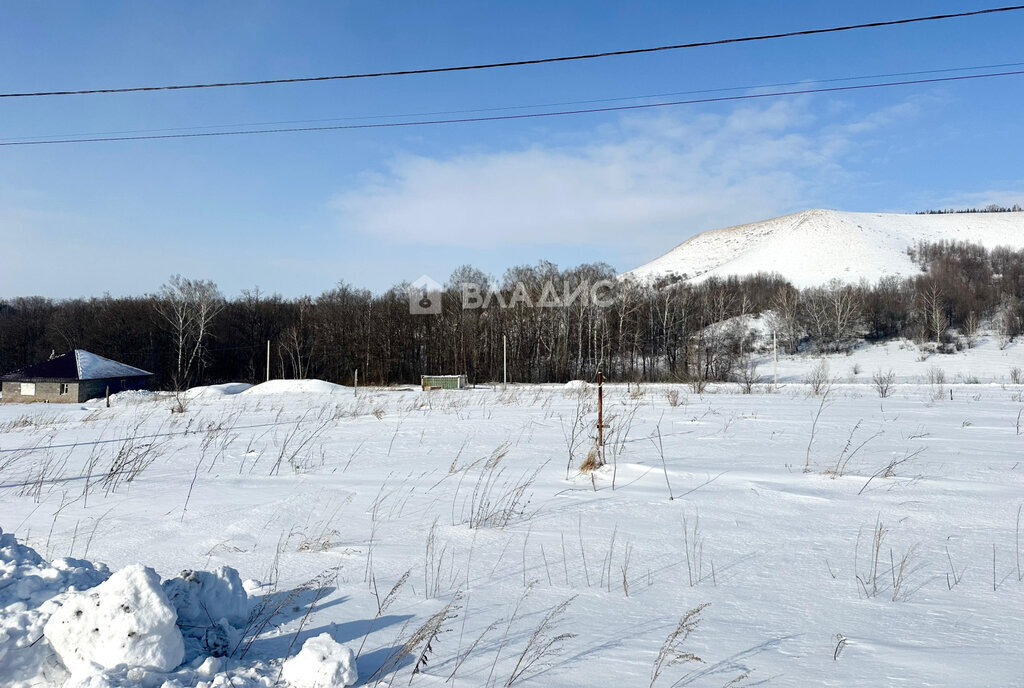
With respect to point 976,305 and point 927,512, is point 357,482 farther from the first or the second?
point 976,305

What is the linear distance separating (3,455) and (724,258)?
99.0 meters

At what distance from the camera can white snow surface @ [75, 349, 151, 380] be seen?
1479 inches

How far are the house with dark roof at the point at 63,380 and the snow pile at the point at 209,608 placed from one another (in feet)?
139

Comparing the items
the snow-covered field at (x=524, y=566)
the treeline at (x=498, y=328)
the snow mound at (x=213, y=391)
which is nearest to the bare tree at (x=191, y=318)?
the treeline at (x=498, y=328)

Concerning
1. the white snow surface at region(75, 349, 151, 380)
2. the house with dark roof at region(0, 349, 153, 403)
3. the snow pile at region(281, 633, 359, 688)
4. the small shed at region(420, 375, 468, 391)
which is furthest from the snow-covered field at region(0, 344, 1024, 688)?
the white snow surface at region(75, 349, 151, 380)

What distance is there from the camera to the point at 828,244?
8300cm

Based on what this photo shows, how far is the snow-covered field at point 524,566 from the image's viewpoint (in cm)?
188

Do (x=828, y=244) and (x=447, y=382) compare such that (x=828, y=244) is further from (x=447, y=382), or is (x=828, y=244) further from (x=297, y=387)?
(x=297, y=387)

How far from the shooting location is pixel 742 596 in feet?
8.57

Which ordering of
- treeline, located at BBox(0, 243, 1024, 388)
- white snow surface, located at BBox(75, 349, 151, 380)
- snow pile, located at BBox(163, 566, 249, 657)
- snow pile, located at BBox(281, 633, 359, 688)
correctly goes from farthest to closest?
treeline, located at BBox(0, 243, 1024, 388) → white snow surface, located at BBox(75, 349, 151, 380) → snow pile, located at BBox(163, 566, 249, 657) → snow pile, located at BBox(281, 633, 359, 688)

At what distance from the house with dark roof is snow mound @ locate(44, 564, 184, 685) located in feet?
140

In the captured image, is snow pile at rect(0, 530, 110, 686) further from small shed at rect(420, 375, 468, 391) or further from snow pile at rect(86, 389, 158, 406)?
small shed at rect(420, 375, 468, 391)

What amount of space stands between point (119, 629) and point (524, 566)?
5.66ft

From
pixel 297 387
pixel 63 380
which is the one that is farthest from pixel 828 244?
pixel 63 380
